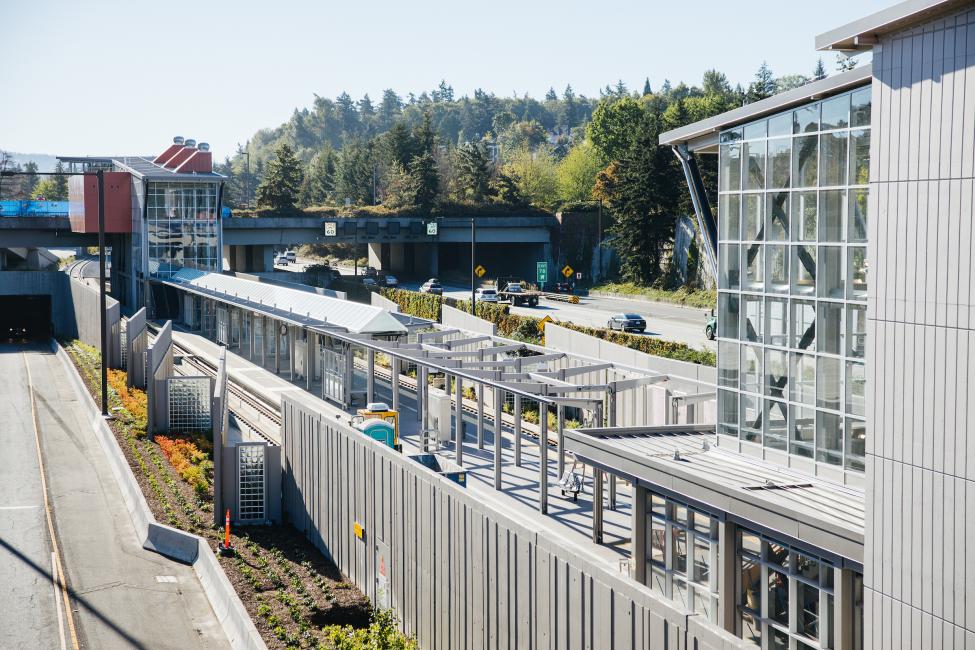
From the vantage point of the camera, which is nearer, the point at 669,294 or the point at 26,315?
the point at 26,315

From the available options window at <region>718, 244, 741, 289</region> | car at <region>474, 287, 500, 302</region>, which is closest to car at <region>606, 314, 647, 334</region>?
car at <region>474, 287, 500, 302</region>

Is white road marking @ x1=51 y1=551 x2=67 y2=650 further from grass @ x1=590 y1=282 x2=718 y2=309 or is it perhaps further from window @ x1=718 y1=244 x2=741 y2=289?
grass @ x1=590 y1=282 x2=718 y2=309

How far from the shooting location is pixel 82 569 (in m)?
19.6

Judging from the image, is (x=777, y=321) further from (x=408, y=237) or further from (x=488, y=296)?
(x=408, y=237)

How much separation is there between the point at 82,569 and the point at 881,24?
53.3ft

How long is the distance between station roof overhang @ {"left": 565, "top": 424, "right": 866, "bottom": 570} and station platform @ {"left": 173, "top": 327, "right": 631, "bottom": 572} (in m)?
1.38

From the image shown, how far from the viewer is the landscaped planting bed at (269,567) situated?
1584cm

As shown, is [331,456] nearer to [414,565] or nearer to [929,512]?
[414,565]

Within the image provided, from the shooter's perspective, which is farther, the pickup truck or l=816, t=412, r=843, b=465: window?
the pickup truck

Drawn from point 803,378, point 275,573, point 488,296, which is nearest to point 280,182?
point 488,296

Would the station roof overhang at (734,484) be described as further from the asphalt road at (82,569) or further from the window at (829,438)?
the asphalt road at (82,569)

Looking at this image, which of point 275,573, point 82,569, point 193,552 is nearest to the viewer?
point 275,573

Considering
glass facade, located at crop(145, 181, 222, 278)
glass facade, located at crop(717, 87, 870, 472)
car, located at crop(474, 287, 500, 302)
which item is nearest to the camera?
glass facade, located at crop(717, 87, 870, 472)

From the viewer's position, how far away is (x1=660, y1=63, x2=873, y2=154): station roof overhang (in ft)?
40.6
